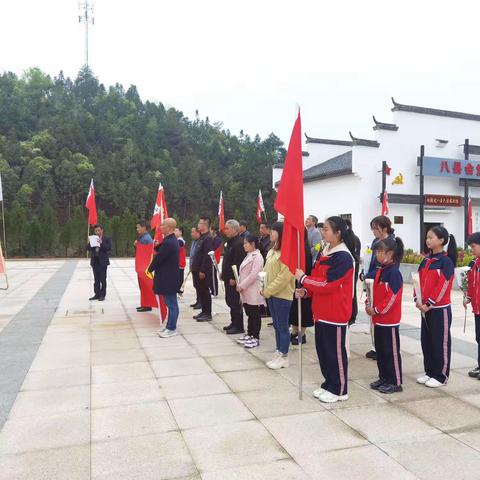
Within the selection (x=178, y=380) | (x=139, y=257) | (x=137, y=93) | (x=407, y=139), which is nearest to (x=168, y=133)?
(x=137, y=93)

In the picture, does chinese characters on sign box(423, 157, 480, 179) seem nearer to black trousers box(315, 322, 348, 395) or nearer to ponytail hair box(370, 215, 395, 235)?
ponytail hair box(370, 215, 395, 235)

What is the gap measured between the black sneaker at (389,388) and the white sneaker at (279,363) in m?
1.09

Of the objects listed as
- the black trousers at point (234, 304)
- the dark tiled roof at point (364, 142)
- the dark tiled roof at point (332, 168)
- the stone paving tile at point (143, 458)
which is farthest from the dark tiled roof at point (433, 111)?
the stone paving tile at point (143, 458)

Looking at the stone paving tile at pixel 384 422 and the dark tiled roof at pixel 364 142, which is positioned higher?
the dark tiled roof at pixel 364 142

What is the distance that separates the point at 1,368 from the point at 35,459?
2.41 m

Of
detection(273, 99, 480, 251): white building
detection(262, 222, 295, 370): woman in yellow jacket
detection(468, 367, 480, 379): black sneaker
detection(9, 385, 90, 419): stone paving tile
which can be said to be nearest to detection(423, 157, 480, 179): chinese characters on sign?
detection(273, 99, 480, 251): white building

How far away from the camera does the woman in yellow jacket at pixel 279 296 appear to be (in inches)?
194

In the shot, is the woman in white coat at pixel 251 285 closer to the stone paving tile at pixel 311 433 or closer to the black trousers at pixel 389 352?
the black trousers at pixel 389 352

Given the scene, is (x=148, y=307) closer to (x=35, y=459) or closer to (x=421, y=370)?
(x=421, y=370)

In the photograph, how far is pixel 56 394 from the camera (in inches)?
166

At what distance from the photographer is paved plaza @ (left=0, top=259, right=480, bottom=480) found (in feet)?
9.46

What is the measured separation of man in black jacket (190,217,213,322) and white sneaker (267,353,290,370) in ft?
9.01

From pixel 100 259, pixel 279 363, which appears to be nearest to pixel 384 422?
pixel 279 363

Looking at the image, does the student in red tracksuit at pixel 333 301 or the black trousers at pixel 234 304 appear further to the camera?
the black trousers at pixel 234 304
